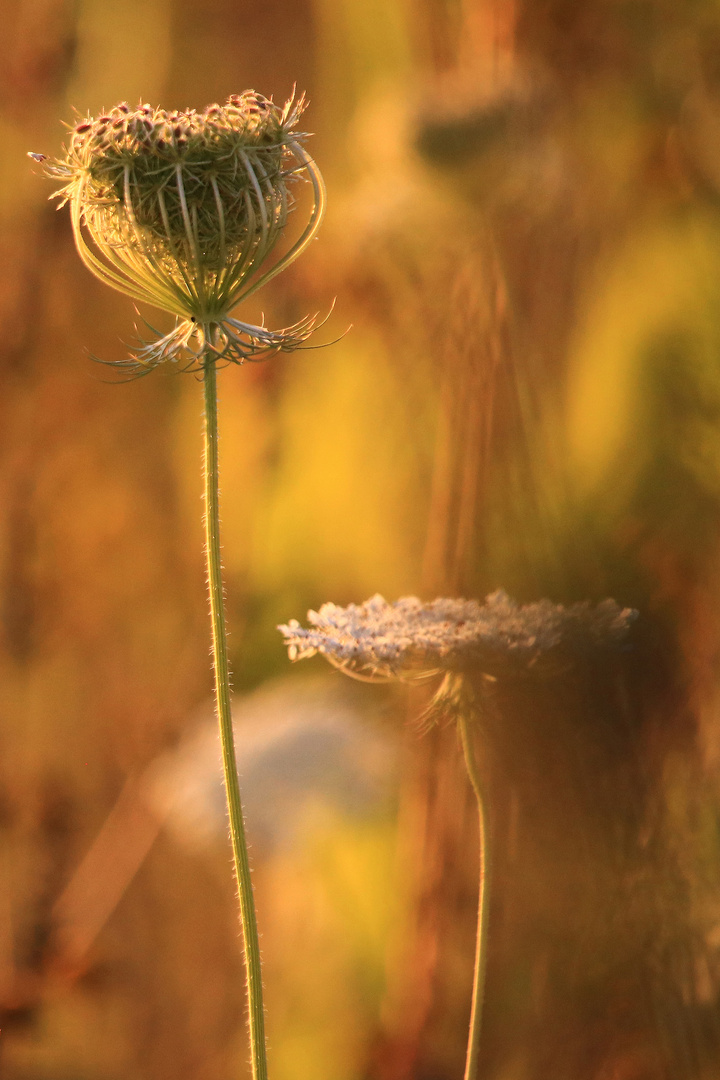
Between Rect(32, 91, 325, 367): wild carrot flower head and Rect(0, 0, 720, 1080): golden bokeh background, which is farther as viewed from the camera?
Rect(0, 0, 720, 1080): golden bokeh background

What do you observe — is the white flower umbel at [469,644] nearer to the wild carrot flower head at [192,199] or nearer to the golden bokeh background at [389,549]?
the golden bokeh background at [389,549]

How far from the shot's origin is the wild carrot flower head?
1.55ft

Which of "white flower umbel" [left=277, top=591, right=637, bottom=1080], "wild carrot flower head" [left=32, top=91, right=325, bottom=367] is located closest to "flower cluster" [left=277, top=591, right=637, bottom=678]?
"white flower umbel" [left=277, top=591, right=637, bottom=1080]

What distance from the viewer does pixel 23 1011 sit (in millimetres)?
1524

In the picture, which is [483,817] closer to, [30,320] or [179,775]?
[179,775]

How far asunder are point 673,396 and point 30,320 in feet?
4.17

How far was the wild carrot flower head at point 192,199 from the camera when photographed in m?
0.47

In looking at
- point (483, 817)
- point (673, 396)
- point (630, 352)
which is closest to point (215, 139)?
point (483, 817)

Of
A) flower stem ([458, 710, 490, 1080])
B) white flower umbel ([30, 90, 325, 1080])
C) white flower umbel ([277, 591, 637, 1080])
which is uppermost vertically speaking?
white flower umbel ([30, 90, 325, 1080])

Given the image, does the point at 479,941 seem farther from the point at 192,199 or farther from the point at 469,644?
the point at 192,199

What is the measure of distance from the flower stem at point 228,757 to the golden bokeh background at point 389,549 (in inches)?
7.3

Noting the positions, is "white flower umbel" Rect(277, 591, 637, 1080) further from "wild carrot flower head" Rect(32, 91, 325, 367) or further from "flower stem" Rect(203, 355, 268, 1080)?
"wild carrot flower head" Rect(32, 91, 325, 367)

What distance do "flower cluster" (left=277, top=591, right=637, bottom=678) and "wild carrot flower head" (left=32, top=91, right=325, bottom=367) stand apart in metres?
0.16

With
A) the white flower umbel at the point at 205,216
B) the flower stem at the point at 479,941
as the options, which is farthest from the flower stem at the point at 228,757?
the flower stem at the point at 479,941
